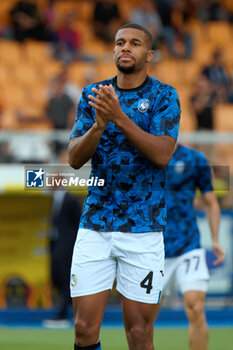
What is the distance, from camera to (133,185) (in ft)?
14.0

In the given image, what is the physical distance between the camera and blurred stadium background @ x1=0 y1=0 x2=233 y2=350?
1055cm

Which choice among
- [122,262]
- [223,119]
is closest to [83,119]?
[122,262]

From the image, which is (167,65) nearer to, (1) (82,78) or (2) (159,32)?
(2) (159,32)

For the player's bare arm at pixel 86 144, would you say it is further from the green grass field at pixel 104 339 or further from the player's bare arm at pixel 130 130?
the green grass field at pixel 104 339

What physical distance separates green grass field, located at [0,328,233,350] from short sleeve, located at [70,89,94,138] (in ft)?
13.1

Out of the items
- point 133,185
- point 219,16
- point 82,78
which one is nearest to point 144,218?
point 133,185

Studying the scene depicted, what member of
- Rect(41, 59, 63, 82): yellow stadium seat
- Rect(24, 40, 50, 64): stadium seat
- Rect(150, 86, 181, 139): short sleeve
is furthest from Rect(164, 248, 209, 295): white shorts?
Rect(24, 40, 50, 64): stadium seat

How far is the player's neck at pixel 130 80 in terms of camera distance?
4312 mm

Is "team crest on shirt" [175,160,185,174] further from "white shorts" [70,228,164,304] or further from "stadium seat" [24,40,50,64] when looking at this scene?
"stadium seat" [24,40,50,64]

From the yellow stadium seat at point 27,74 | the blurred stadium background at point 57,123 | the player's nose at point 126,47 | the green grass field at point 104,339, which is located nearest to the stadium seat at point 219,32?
the blurred stadium background at point 57,123

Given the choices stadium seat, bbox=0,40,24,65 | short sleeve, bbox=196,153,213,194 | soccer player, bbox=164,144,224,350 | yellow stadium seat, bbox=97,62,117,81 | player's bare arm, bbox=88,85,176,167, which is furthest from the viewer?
stadium seat, bbox=0,40,24,65

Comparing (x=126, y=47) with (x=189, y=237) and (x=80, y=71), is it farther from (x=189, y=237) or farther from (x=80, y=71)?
(x=80, y=71)

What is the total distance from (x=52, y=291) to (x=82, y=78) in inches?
225

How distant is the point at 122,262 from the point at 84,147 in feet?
2.43
